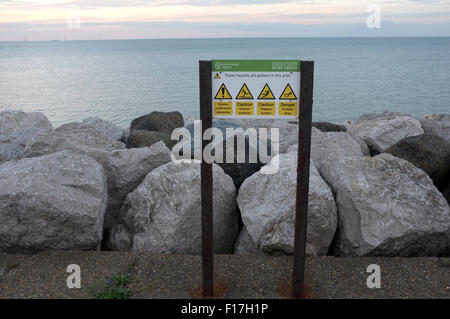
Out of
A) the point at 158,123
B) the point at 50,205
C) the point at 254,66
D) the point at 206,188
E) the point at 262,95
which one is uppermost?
the point at 254,66

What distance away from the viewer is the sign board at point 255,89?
3.80 m

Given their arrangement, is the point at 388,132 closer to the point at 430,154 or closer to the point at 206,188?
the point at 430,154

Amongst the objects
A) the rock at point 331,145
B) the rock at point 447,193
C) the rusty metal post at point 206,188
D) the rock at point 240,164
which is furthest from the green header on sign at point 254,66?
the rock at point 447,193

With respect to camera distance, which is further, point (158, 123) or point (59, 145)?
point (158, 123)

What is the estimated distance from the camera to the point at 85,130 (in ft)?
24.3

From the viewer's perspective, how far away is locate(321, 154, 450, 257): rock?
490 centimetres

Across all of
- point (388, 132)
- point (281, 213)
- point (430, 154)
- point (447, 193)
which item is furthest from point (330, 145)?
point (281, 213)

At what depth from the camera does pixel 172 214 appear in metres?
5.22

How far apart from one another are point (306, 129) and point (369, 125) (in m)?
6.03

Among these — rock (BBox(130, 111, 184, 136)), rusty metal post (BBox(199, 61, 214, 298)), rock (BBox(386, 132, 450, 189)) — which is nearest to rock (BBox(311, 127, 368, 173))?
rock (BBox(386, 132, 450, 189))

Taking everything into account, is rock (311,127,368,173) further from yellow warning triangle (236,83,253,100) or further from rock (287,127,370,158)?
yellow warning triangle (236,83,253,100)

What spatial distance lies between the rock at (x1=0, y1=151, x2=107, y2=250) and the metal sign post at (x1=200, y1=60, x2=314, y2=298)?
1.75 meters

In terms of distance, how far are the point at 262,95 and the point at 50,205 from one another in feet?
8.85

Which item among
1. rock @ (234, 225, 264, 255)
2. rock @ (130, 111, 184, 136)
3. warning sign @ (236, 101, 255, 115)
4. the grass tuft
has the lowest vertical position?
the grass tuft
